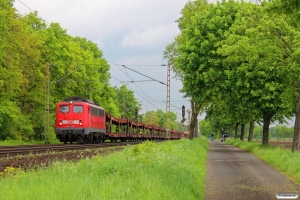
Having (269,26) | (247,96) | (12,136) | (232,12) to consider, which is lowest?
(12,136)

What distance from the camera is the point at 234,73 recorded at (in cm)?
3466

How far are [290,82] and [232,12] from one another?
13501mm

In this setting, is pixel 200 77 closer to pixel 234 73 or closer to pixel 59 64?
pixel 234 73

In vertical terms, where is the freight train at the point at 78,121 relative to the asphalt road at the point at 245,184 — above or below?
above

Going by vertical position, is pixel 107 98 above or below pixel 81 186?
above

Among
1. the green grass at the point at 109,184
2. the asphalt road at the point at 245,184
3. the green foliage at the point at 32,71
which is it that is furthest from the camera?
the green foliage at the point at 32,71

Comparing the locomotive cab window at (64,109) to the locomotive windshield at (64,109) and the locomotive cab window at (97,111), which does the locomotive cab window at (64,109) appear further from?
the locomotive cab window at (97,111)

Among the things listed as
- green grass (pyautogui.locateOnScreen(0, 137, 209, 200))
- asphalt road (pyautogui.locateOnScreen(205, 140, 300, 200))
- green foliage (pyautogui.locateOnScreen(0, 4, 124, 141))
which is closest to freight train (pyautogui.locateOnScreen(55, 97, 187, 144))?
green foliage (pyautogui.locateOnScreen(0, 4, 124, 141))

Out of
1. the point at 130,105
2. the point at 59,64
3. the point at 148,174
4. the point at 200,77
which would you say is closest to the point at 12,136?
the point at 59,64

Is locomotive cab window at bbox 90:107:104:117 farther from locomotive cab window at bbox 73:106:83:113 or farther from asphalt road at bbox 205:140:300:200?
asphalt road at bbox 205:140:300:200

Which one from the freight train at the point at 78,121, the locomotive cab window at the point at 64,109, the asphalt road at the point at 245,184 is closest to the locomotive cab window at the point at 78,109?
the freight train at the point at 78,121

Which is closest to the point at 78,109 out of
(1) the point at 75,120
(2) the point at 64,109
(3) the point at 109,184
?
(1) the point at 75,120

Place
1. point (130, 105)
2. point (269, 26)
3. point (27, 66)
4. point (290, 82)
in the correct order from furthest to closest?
1. point (130, 105)
2. point (27, 66)
3. point (290, 82)
4. point (269, 26)

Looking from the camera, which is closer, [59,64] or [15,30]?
[15,30]
